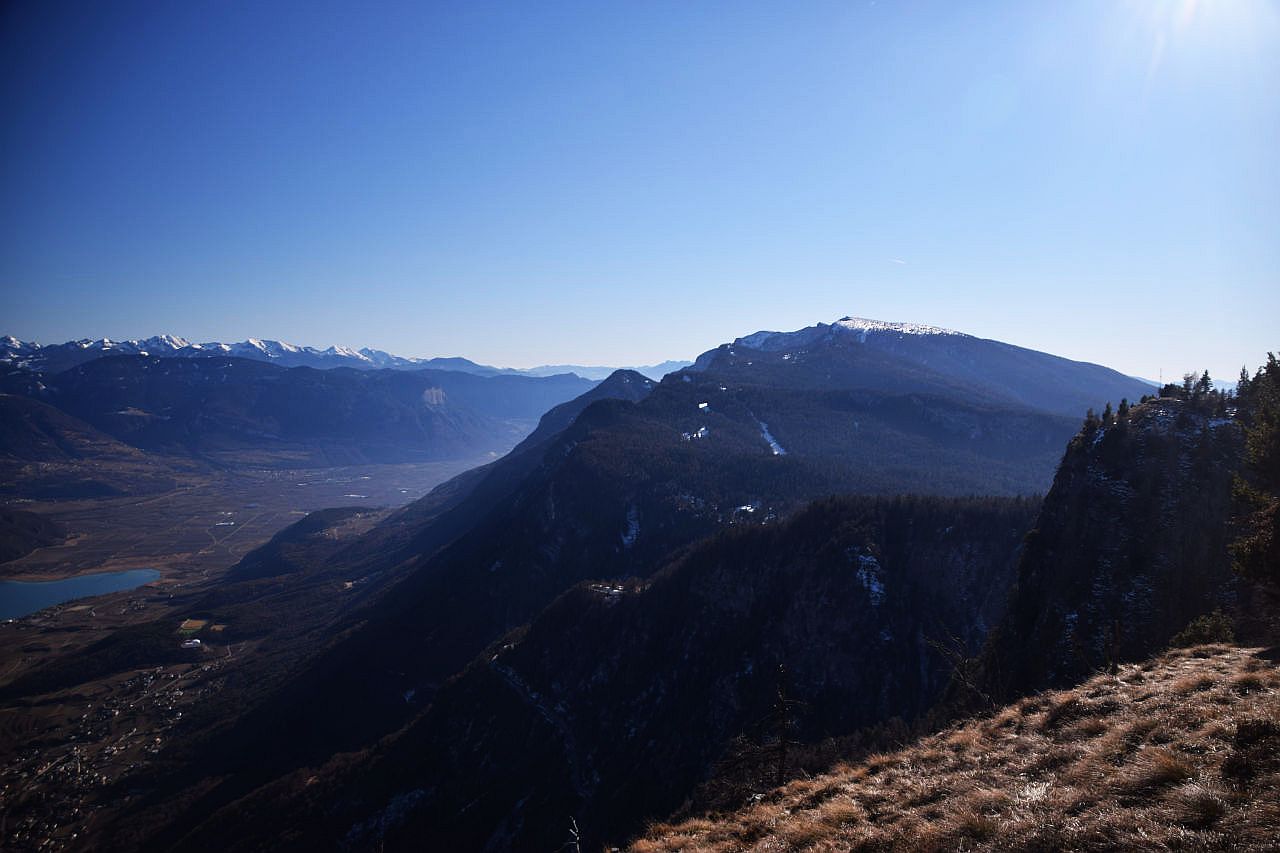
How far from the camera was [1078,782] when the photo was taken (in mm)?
19234

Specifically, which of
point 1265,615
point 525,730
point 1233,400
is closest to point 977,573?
point 1233,400

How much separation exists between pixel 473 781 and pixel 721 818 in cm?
10936

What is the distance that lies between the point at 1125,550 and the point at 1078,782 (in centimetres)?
4972

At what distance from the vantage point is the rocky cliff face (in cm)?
4822

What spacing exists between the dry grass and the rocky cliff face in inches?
884

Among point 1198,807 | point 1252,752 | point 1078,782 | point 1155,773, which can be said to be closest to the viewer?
point 1198,807

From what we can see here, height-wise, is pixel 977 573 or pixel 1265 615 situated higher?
pixel 1265 615

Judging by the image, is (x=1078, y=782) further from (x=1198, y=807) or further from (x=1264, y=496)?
(x=1264, y=496)

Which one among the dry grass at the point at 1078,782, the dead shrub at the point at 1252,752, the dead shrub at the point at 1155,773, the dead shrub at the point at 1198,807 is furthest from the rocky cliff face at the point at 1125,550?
the dead shrub at the point at 1198,807

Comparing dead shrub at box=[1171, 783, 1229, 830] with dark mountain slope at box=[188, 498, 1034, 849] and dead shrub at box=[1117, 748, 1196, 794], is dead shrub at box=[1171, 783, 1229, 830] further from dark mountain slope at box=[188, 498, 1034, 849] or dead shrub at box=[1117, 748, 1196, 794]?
dark mountain slope at box=[188, 498, 1034, 849]

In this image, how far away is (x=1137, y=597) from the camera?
51406mm

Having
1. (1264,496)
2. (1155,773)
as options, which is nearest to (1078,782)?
(1155,773)

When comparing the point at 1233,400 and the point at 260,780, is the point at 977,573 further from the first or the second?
the point at 260,780

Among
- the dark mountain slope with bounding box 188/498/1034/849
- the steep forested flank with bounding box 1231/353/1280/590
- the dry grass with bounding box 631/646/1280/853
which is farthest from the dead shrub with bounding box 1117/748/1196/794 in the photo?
the dark mountain slope with bounding box 188/498/1034/849
